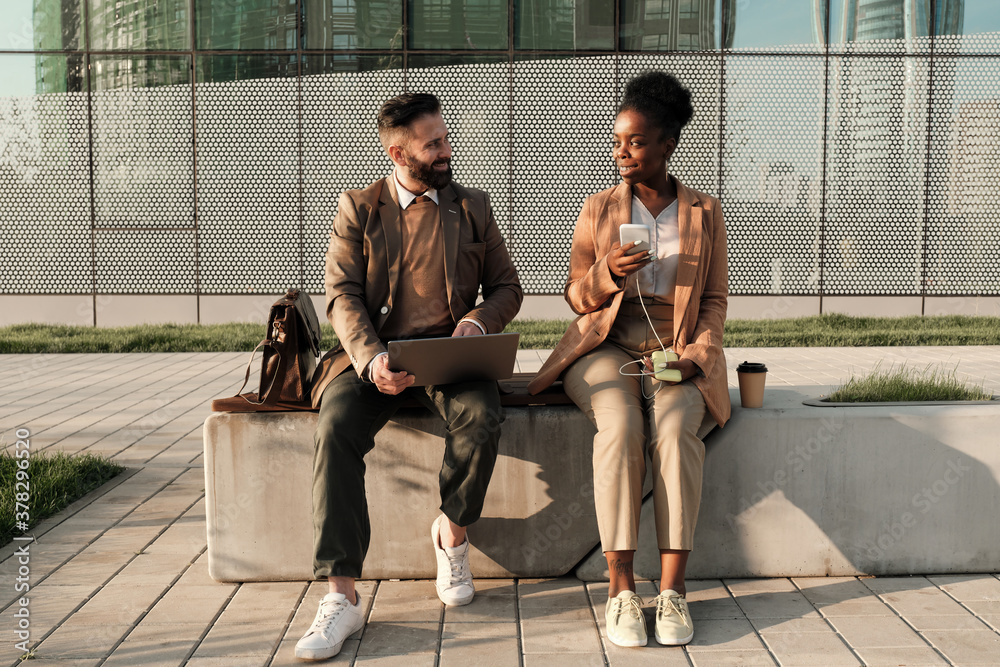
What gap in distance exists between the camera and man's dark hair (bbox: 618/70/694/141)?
11.6 feet

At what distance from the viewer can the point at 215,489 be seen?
349cm

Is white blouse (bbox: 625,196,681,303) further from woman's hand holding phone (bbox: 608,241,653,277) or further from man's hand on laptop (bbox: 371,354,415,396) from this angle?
man's hand on laptop (bbox: 371,354,415,396)

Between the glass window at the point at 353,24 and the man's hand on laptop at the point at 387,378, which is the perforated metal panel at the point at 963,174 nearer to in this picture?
the glass window at the point at 353,24

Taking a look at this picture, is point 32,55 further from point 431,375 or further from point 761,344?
point 431,375

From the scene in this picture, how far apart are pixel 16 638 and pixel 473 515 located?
5.12 ft

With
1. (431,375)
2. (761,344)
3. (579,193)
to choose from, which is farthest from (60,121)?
(431,375)

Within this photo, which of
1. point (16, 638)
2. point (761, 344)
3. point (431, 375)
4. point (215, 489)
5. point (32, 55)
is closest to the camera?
point (16, 638)

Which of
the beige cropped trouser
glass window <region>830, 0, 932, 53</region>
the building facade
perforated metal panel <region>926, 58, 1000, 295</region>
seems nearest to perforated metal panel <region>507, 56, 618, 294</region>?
the building facade

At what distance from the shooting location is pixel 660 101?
3.57 m

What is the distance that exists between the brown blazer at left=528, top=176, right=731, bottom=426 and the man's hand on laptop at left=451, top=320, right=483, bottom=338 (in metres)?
0.33

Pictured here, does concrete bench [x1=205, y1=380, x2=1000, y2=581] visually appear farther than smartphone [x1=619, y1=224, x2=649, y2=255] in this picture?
Yes

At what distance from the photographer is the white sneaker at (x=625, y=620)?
9.52ft

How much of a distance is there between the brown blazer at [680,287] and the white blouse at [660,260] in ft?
0.15

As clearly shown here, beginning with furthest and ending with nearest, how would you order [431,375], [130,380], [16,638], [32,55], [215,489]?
1. [32,55]
2. [130,380]
3. [215,489]
4. [431,375]
5. [16,638]
